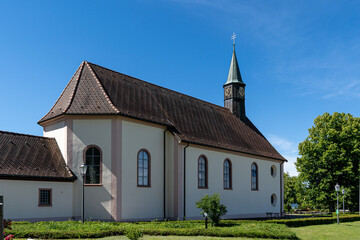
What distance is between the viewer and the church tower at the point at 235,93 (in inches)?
1645

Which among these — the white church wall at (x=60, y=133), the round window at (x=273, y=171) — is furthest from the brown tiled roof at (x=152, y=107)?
the round window at (x=273, y=171)

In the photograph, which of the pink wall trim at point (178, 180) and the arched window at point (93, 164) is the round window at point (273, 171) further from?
the arched window at point (93, 164)

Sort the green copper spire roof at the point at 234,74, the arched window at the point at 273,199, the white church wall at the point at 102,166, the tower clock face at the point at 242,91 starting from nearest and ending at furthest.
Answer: the white church wall at the point at 102,166 < the arched window at the point at 273,199 < the green copper spire roof at the point at 234,74 < the tower clock face at the point at 242,91

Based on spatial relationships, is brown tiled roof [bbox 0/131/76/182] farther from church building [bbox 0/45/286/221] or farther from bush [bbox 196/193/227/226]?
bush [bbox 196/193/227/226]

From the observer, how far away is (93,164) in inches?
933

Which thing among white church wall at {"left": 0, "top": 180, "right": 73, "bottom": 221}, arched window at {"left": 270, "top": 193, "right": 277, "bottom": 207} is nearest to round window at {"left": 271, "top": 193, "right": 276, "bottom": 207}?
arched window at {"left": 270, "top": 193, "right": 277, "bottom": 207}

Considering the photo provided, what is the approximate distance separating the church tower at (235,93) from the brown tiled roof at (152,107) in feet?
8.22

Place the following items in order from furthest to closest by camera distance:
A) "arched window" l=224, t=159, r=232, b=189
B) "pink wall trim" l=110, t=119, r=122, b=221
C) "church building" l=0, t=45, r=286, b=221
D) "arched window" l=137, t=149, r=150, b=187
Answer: "arched window" l=224, t=159, r=232, b=189 → "arched window" l=137, t=149, r=150, b=187 → "pink wall trim" l=110, t=119, r=122, b=221 → "church building" l=0, t=45, r=286, b=221

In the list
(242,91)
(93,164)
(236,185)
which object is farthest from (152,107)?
(242,91)

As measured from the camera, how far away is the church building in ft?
72.5

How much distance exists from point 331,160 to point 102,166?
30.7 metres

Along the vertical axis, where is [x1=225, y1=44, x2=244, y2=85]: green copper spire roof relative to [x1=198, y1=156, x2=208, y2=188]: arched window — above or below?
above

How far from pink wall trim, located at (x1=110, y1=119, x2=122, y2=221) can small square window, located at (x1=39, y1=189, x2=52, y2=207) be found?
3745mm

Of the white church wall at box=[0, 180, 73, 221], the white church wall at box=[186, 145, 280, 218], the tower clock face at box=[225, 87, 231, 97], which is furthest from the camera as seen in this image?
the tower clock face at box=[225, 87, 231, 97]
